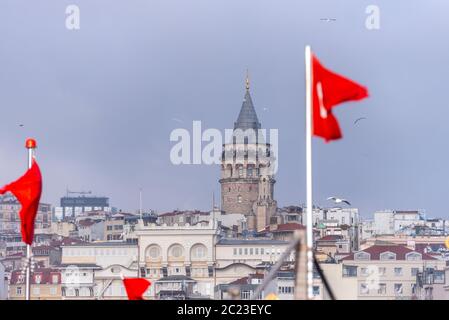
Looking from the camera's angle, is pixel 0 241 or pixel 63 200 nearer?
pixel 0 241

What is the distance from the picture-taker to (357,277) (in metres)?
69.5

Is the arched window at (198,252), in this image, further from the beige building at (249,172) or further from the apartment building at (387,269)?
the beige building at (249,172)

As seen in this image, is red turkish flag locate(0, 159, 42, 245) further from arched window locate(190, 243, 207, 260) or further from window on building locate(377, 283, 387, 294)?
arched window locate(190, 243, 207, 260)

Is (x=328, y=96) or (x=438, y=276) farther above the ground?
(x=328, y=96)

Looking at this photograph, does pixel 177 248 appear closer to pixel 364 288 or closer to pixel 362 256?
pixel 362 256

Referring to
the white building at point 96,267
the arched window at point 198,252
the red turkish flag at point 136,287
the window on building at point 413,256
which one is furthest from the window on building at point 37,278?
the red turkish flag at point 136,287

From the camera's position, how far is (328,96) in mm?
9758

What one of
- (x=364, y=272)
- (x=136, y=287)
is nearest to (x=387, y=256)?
(x=364, y=272)

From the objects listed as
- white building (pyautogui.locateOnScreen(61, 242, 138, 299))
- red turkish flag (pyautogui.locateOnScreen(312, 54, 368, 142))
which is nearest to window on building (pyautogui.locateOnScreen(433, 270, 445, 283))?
white building (pyautogui.locateOnScreen(61, 242, 138, 299))

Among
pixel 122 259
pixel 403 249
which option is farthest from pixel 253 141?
pixel 403 249
